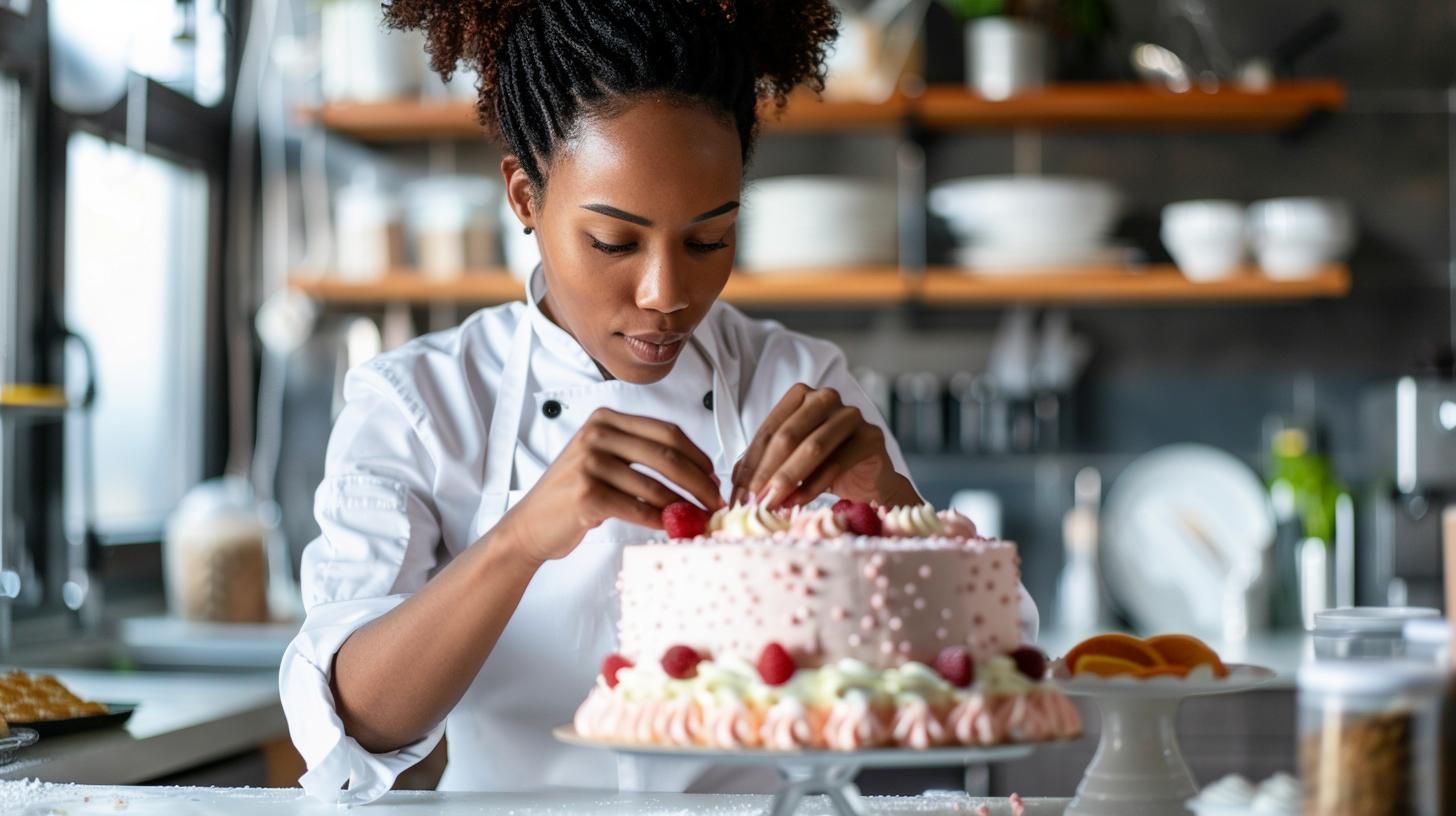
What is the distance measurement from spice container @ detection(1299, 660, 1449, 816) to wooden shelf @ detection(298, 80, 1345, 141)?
7.65 ft

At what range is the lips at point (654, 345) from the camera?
143 cm

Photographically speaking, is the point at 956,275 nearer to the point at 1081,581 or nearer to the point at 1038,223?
the point at 1038,223

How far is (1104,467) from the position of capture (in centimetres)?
347

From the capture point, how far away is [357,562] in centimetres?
151

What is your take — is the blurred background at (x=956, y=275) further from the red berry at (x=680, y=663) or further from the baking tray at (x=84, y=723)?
the red berry at (x=680, y=663)

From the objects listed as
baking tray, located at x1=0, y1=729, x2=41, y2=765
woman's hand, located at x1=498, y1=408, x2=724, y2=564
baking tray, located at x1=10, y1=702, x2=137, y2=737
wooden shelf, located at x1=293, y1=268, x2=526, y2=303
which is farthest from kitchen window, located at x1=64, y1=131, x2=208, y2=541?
woman's hand, located at x1=498, y1=408, x2=724, y2=564

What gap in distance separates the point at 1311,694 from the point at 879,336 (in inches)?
103

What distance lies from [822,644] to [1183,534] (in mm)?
2383

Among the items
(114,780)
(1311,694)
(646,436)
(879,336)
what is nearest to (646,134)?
(646,436)

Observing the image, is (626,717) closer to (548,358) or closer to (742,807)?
(742,807)

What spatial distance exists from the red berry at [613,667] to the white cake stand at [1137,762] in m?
0.35

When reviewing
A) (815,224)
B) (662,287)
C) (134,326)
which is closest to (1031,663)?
(662,287)

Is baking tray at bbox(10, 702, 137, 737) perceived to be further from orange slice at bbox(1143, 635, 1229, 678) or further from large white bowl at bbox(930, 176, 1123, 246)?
large white bowl at bbox(930, 176, 1123, 246)

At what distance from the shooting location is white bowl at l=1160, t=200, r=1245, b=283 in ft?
10.3
